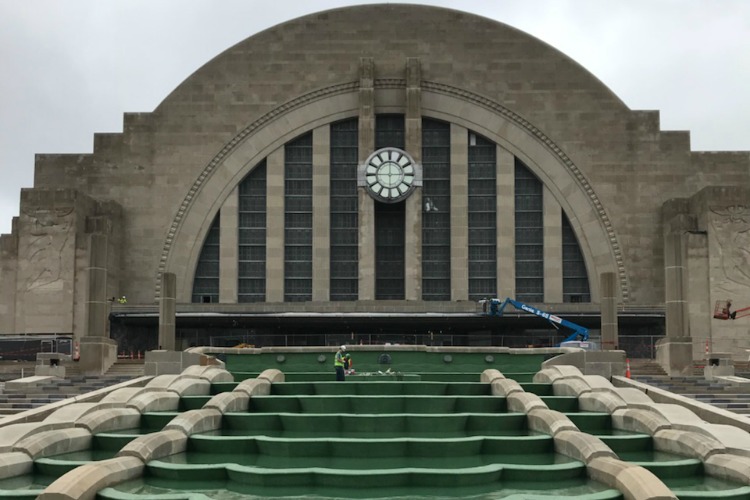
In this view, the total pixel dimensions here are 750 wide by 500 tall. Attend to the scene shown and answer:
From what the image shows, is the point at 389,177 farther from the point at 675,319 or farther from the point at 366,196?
the point at 675,319

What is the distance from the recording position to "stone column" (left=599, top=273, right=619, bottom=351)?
3784 centimetres

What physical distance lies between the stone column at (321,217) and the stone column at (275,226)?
6.24ft

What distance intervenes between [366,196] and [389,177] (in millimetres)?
1667

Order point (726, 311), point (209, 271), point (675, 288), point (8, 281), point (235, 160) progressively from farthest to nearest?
1. point (209, 271)
2. point (235, 160)
3. point (8, 281)
4. point (726, 311)
5. point (675, 288)

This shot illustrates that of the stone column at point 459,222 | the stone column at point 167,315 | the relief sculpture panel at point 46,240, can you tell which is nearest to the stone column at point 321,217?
the stone column at point 459,222

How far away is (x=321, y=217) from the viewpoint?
188 feet

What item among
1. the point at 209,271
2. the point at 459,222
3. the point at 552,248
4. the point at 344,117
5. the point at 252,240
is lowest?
the point at 209,271

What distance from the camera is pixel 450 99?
191 ft

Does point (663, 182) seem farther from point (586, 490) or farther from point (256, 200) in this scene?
point (586, 490)

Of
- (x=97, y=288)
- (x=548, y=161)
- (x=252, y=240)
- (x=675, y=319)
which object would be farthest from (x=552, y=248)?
(x=97, y=288)

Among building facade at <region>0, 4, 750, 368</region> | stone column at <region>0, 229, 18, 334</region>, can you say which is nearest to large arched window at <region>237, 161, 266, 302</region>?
building facade at <region>0, 4, 750, 368</region>

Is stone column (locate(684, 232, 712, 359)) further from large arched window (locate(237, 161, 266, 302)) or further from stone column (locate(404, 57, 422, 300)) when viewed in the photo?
large arched window (locate(237, 161, 266, 302))

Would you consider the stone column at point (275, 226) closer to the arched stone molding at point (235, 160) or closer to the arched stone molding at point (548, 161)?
the arched stone molding at point (235, 160)

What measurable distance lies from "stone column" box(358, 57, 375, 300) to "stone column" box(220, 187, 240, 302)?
7.16 meters
